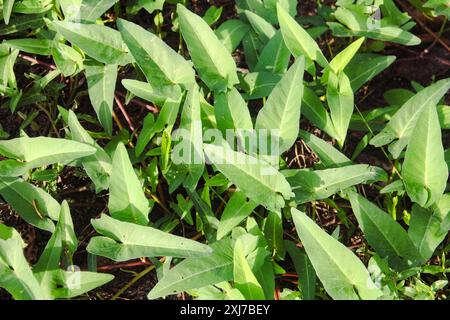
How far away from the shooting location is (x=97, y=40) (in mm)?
1431

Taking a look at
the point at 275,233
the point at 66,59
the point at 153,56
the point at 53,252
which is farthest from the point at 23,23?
the point at 275,233

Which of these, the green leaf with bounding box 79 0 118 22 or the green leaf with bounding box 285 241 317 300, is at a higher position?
the green leaf with bounding box 79 0 118 22

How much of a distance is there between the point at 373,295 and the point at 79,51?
913 mm

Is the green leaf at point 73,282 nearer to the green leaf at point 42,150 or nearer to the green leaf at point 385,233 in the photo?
the green leaf at point 42,150

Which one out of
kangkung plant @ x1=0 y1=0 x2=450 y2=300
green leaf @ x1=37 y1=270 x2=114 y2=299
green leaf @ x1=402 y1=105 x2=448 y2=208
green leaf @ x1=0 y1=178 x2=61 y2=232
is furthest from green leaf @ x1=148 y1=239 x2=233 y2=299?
green leaf @ x1=402 y1=105 x2=448 y2=208

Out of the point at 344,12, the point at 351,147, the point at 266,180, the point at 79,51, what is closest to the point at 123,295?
the point at 266,180

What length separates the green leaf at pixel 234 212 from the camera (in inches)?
53.9

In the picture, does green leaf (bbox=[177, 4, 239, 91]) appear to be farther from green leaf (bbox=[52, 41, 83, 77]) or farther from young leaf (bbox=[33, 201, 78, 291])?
young leaf (bbox=[33, 201, 78, 291])

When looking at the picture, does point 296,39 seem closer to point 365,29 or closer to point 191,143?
point 365,29

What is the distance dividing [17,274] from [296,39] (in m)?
0.83

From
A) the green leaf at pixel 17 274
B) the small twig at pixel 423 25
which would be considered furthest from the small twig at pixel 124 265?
the small twig at pixel 423 25

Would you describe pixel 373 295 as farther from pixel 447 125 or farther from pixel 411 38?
pixel 411 38

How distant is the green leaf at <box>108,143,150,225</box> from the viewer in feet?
4.22

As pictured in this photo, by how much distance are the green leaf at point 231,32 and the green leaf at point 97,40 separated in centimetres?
28
